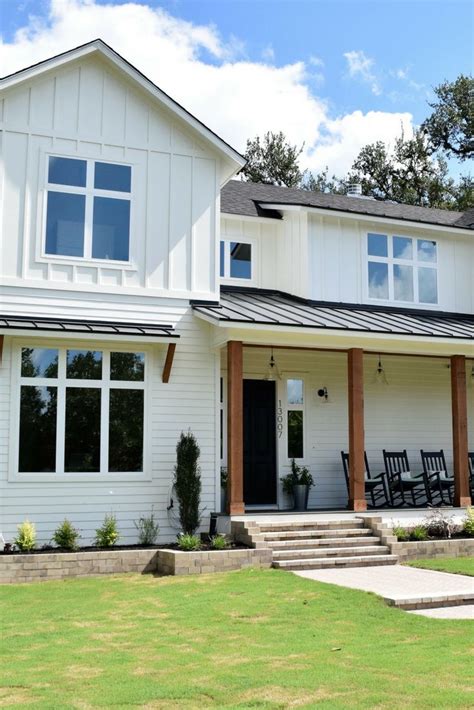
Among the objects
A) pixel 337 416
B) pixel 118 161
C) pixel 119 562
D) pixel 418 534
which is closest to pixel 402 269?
pixel 337 416

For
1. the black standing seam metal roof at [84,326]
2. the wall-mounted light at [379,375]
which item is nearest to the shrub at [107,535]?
the black standing seam metal roof at [84,326]

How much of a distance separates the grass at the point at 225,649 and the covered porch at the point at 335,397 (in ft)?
12.2

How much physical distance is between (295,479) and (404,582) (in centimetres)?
551

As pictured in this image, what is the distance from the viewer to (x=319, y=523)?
11.9 metres

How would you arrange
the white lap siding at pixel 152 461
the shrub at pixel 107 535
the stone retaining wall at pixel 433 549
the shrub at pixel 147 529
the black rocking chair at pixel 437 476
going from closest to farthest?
1. the shrub at pixel 107 535
2. the stone retaining wall at pixel 433 549
3. the white lap siding at pixel 152 461
4. the shrub at pixel 147 529
5. the black rocking chair at pixel 437 476

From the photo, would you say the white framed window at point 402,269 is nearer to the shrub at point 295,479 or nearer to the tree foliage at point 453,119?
the shrub at point 295,479

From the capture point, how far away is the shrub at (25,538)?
1066 cm

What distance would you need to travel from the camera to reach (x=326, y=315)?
14094 mm

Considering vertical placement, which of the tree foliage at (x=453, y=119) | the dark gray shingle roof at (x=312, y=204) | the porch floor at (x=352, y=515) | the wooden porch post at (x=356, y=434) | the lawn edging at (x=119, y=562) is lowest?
the lawn edging at (x=119, y=562)

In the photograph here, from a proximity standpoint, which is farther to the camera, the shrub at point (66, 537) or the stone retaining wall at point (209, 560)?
the shrub at point (66, 537)

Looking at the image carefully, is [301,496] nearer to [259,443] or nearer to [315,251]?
[259,443]

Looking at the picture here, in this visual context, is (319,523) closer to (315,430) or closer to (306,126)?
(315,430)

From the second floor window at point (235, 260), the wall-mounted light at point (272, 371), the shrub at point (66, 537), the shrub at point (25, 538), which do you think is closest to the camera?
the shrub at point (25, 538)

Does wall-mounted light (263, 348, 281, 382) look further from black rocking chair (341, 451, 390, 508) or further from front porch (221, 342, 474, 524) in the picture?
black rocking chair (341, 451, 390, 508)
